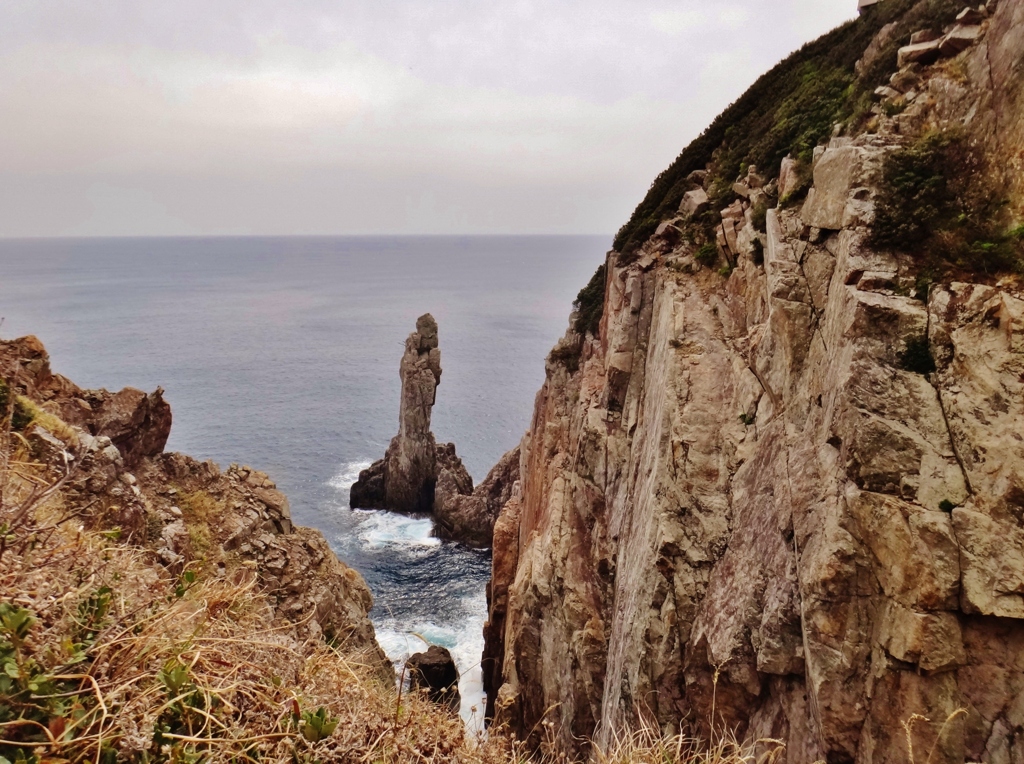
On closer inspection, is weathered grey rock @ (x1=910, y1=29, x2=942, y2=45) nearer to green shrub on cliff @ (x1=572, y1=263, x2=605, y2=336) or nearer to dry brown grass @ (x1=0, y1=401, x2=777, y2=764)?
green shrub on cliff @ (x1=572, y1=263, x2=605, y2=336)

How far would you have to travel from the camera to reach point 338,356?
10631 centimetres

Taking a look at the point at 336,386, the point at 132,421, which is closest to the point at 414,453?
the point at 336,386

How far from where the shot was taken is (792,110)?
67.3ft

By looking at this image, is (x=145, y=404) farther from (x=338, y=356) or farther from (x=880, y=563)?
(x=338, y=356)

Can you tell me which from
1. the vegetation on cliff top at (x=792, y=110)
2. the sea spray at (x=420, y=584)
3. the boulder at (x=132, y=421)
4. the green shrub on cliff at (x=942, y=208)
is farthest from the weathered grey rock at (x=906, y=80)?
the sea spray at (x=420, y=584)

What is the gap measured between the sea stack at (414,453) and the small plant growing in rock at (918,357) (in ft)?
167

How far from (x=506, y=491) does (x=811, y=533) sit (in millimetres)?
45103

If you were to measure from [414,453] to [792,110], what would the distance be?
157ft

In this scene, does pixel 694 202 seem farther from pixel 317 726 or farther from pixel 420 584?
pixel 420 584

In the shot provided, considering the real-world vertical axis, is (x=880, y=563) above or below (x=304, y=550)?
above

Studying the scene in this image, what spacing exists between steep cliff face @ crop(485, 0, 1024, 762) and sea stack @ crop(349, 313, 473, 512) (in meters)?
40.1

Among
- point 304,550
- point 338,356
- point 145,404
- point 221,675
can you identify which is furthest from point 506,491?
point 338,356

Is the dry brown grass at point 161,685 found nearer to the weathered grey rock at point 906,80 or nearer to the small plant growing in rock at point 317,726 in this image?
the small plant growing in rock at point 317,726

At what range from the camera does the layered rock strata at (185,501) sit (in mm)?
17922
